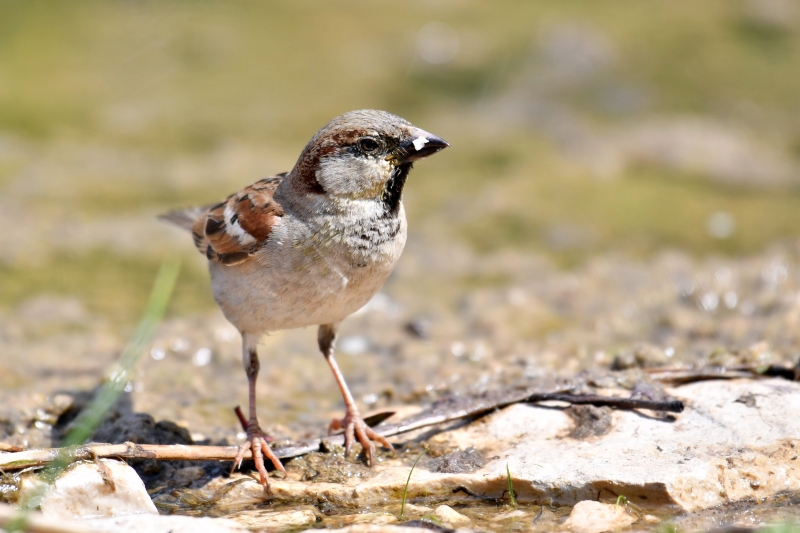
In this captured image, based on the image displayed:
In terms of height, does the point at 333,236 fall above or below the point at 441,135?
below

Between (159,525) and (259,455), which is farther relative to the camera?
(259,455)

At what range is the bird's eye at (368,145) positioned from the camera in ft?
13.9

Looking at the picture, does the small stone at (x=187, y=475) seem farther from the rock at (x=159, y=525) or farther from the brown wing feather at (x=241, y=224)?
the brown wing feather at (x=241, y=224)

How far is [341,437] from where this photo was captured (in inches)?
166

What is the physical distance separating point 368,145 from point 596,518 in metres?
2.07

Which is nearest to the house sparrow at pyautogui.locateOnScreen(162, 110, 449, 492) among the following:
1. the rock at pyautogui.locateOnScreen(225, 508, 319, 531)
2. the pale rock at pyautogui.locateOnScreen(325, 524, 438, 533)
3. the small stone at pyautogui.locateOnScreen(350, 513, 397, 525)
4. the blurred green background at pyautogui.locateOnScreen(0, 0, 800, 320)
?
the rock at pyautogui.locateOnScreen(225, 508, 319, 531)

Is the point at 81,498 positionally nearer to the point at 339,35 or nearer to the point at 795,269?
the point at 795,269

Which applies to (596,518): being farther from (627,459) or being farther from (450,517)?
(450,517)

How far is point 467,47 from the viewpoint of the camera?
37.6 ft

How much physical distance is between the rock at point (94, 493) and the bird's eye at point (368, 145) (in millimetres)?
1872

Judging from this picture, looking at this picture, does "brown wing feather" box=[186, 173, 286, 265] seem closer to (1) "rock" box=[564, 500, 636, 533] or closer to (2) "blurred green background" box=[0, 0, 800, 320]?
(2) "blurred green background" box=[0, 0, 800, 320]

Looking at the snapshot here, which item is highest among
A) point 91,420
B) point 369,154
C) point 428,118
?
point 428,118

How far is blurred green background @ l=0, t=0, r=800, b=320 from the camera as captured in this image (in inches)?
295

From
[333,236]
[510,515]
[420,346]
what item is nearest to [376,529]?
[510,515]
